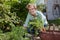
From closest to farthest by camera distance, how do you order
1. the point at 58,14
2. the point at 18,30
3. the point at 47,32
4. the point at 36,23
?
the point at 18,30, the point at 47,32, the point at 36,23, the point at 58,14

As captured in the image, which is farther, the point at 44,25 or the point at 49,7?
the point at 49,7

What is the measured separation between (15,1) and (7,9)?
1.06 metres

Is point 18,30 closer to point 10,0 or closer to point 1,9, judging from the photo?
point 1,9

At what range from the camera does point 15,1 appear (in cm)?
454

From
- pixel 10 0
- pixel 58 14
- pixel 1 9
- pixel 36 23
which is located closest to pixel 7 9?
pixel 1 9

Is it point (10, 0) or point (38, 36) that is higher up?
point (10, 0)

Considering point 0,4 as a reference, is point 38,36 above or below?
below

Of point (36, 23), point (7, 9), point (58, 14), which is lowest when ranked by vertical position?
point (58, 14)

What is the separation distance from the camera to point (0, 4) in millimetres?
3455

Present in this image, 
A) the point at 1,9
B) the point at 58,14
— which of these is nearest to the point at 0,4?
the point at 1,9

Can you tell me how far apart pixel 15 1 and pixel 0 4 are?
1103 mm

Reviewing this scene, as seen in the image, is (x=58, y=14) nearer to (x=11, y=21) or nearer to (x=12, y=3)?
(x=12, y=3)

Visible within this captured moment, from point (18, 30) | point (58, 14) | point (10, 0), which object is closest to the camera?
point (18, 30)

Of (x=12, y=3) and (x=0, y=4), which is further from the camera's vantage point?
(x=12, y=3)
